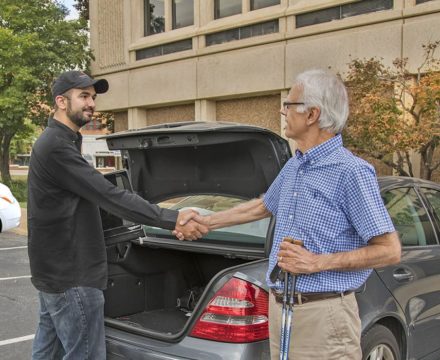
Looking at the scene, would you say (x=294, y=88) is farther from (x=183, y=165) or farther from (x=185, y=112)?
(x=185, y=112)

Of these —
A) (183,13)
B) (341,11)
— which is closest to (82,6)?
(183,13)

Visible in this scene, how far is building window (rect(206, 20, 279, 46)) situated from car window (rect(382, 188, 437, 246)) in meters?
10.6

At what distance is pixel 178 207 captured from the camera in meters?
4.04

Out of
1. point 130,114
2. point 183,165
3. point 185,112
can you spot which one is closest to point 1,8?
point 130,114

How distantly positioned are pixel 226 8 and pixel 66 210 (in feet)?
43.4

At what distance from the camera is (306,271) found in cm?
203

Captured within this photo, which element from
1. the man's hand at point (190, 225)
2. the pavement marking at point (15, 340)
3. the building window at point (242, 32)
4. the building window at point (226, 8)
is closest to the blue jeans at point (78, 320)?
the man's hand at point (190, 225)

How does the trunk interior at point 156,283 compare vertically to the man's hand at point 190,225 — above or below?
below

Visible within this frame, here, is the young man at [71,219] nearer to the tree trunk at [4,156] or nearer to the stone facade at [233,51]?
the stone facade at [233,51]

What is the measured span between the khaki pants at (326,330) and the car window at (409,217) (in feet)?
4.46

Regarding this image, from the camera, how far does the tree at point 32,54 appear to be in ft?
55.8

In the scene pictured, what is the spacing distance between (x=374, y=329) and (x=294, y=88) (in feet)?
4.97

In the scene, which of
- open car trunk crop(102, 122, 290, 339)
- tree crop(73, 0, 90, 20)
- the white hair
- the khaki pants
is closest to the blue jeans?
open car trunk crop(102, 122, 290, 339)

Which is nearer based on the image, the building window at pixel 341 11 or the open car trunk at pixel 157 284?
the open car trunk at pixel 157 284
